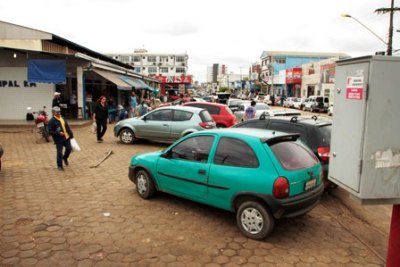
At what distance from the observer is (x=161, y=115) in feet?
41.2

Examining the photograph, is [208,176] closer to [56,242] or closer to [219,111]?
[56,242]

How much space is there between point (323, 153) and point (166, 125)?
666 cm

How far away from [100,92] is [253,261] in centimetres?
2295

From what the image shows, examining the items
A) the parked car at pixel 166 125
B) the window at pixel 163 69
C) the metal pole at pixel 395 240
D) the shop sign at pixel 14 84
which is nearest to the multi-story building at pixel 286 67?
the window at pixel 163 69

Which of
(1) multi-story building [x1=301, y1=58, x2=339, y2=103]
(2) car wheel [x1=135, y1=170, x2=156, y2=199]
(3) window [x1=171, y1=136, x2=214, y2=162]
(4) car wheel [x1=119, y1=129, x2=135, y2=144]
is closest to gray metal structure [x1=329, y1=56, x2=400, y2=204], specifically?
(3) window [x1=171, y1=136, x2=214, y2=162]

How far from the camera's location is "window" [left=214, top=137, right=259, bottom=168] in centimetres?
Answer: 504

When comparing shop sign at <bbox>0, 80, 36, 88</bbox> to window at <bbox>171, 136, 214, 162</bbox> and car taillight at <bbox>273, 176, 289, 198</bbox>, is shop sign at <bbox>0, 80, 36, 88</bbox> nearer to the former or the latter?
window at <bbox>171, 136, 214, 162</bbox>

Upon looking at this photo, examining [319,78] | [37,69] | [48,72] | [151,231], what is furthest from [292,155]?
[319,78]

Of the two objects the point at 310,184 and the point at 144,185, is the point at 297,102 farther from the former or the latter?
the point at 310,184

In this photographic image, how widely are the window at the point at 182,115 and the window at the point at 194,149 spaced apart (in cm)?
603

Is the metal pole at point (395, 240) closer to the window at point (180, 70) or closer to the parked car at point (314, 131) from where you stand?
the parked car at point (314, 131)

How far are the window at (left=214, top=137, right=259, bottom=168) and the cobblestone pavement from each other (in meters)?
1.03

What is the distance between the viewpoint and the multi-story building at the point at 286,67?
188ft

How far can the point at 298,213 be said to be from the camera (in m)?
4.86
